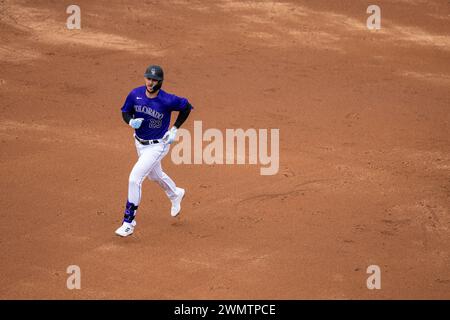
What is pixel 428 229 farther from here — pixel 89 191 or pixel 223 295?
pixel 89 191

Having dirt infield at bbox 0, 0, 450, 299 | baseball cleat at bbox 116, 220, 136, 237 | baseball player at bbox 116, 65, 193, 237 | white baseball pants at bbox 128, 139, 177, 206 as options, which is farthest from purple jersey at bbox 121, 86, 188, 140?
dirt infield at bbox 0, 0, 450, 299

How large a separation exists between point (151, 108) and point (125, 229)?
64.1 inches

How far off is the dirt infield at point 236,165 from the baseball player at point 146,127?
1.72ft

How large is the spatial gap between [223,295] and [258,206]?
2431 mm

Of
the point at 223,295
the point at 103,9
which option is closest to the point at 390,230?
the point at 223,295

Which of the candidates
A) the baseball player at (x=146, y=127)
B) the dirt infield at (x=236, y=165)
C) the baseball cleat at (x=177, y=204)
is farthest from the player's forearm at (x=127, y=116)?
the dirt infield at (x=236, y=165)

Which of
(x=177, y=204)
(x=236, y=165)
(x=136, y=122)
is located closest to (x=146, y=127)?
(x=136, y=122)

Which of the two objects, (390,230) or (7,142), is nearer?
(390,230)

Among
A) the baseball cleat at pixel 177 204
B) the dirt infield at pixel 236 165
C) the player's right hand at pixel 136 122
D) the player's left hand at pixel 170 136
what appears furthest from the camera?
the baseball cleat at pixel 177 204

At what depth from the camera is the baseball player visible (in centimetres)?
891

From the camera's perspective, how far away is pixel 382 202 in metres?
10.4

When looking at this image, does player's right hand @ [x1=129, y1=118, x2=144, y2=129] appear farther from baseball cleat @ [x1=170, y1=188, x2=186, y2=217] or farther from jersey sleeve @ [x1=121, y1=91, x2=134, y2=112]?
baseball cleat @ [x1=170, y1=188, x2=186, y2=217]

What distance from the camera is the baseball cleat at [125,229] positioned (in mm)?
8977

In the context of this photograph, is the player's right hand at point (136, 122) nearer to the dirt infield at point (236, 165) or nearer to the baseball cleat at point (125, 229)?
the baseball cleat at point (125, 229)
